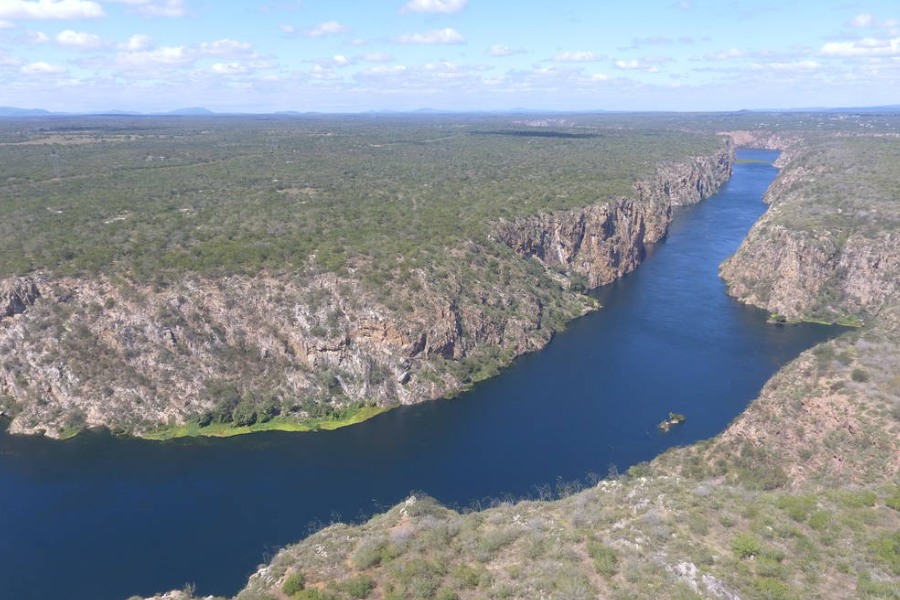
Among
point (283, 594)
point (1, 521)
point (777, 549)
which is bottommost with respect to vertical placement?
point (1, 521)

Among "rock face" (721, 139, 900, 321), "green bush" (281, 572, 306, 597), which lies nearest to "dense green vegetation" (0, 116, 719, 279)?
"rock face" (721, 139, 900, 321)

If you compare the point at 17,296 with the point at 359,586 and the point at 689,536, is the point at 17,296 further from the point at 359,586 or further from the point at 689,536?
the point at 689,536

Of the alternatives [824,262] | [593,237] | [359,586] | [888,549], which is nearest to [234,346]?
A: [359,586]

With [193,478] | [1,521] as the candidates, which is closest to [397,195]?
[193,478]

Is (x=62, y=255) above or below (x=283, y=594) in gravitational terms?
above

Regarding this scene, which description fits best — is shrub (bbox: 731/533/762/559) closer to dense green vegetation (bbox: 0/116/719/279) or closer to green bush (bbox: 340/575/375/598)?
green bush (bbox: 340/575/375/598)

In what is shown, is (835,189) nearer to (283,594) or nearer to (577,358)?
(577,358)

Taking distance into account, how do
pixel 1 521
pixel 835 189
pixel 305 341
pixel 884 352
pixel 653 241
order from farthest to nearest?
1. pixel 653 241
2. pixel 835 189
3. pixel 305 341
4. pixel 884 352
5. pixel 1 521
